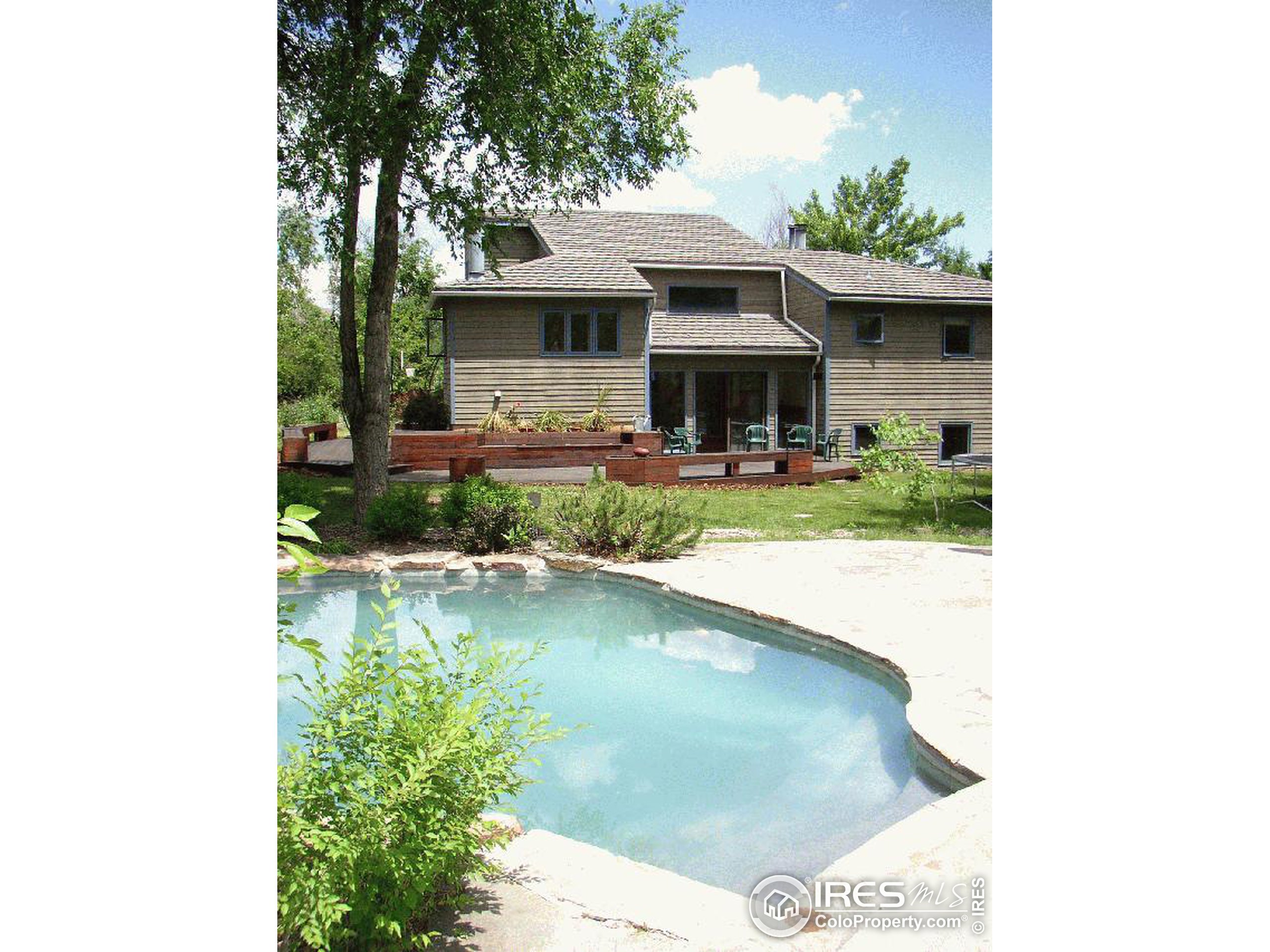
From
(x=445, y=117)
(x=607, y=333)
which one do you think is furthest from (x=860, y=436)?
(x=445, y=117)

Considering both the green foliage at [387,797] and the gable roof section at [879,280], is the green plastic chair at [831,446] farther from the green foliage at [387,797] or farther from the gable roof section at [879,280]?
the green foliage at [387,797]

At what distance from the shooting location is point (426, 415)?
17156 millimetres

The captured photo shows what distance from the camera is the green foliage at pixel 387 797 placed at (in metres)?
1.77

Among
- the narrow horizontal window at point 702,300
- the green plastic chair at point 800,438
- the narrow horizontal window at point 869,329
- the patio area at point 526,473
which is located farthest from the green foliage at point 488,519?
the narrow horizontal window at point 869,329

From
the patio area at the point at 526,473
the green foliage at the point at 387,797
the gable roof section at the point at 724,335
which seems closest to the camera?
the green foliage at the point at 387,797

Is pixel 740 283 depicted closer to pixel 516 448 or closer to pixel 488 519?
pixel 516 448

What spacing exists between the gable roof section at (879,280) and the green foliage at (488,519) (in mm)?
9658

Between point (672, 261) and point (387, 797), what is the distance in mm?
15184

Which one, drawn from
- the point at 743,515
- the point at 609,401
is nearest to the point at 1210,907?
the point at 743,515

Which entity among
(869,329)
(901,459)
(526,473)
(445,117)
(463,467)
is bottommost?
(526,473)

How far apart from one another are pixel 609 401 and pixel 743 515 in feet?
18.8

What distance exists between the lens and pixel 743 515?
397 inches
